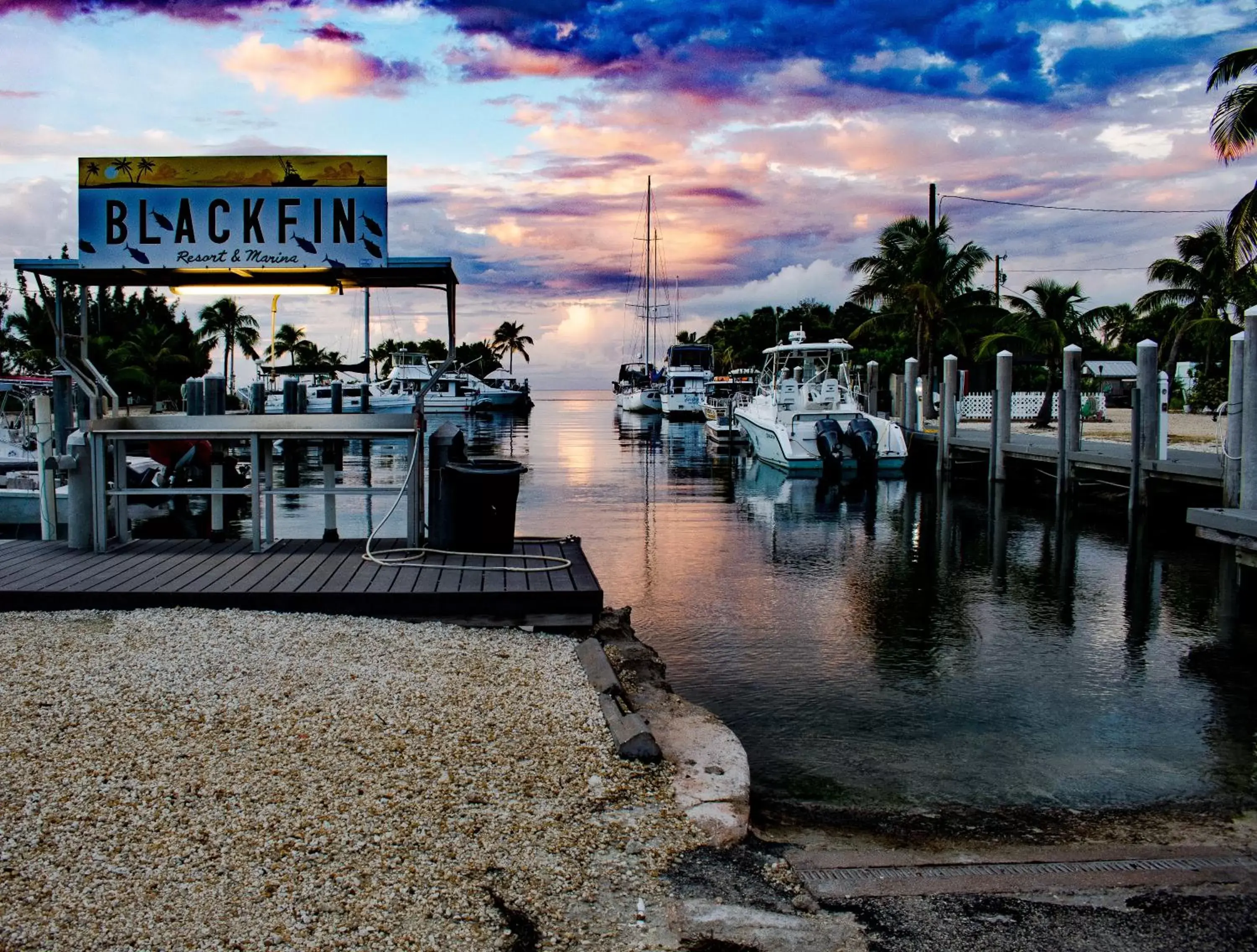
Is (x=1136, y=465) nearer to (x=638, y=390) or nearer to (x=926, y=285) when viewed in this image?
(x=926, y=285)

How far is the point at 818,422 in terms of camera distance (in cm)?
2825

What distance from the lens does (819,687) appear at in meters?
8.47

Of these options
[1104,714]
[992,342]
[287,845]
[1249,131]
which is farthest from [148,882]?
[992,342]

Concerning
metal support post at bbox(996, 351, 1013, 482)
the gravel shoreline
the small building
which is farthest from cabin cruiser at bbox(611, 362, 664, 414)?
the gravel shoreline

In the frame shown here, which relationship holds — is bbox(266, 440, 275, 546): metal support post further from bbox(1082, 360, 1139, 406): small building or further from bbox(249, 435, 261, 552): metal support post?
bbox(1082, 360, 1139, 406): small building

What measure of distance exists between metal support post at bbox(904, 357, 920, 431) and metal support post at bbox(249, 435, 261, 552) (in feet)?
85.2

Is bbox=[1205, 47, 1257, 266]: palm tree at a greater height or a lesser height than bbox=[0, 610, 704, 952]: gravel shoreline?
greater

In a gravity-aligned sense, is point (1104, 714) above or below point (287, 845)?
below

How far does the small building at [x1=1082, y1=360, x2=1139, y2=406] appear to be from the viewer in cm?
5094

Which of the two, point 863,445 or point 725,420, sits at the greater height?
point 725,420

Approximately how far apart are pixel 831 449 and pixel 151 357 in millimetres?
37414

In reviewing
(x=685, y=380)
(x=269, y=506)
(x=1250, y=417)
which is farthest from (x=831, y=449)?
(x=685, y=380)

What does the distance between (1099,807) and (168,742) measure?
15.9 ft

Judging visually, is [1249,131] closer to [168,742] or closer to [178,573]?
[178,573]
